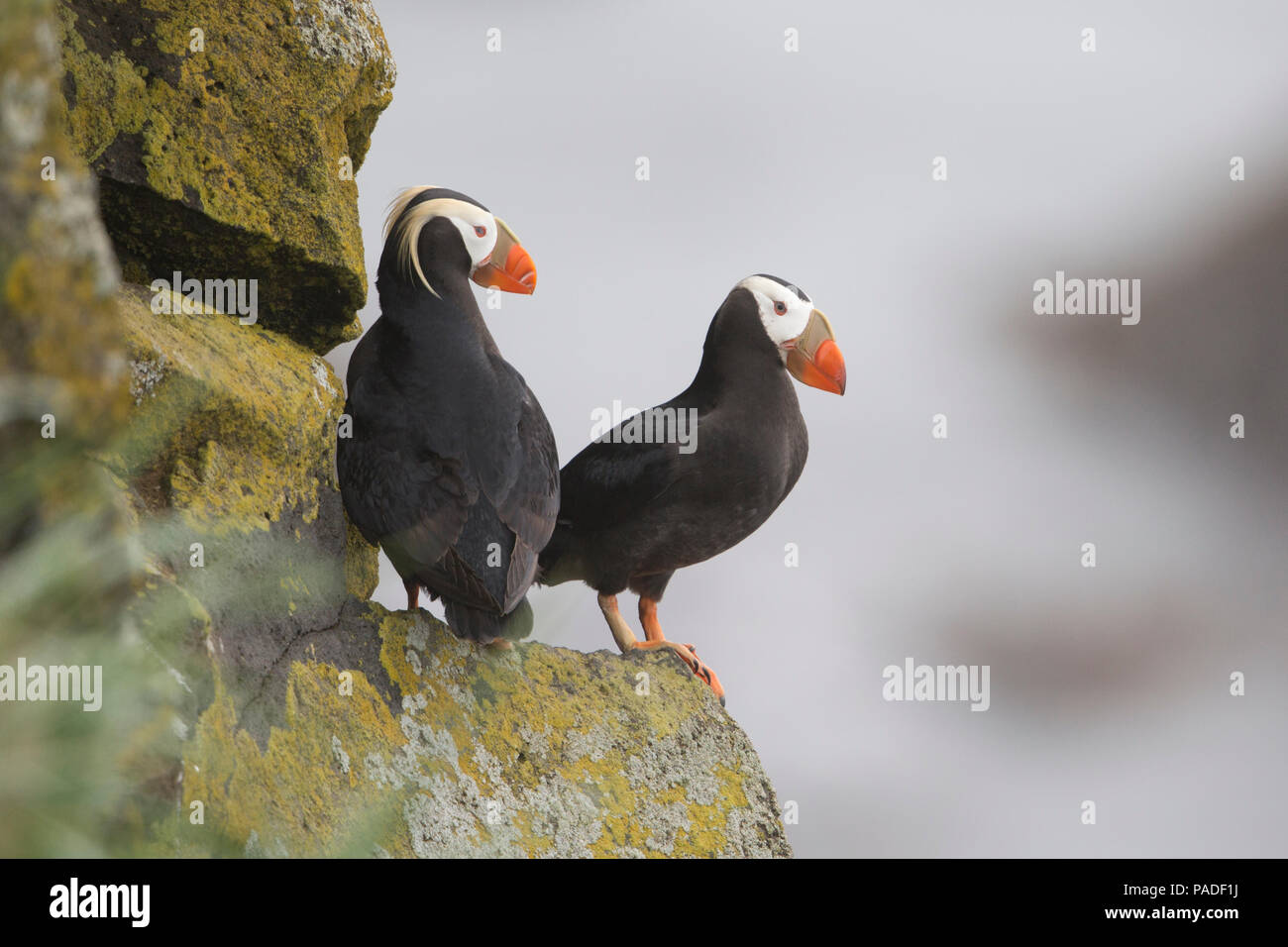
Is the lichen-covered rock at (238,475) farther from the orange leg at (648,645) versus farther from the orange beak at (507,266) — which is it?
the orange leg at (648,645)

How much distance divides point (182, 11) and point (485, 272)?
1.29 meters

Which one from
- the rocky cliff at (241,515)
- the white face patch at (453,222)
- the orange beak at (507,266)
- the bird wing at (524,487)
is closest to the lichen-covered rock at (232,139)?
the rocky cliff at (241,515)

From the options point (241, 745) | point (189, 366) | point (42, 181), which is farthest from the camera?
point (189, 366)

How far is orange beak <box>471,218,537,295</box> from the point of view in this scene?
4.28 m

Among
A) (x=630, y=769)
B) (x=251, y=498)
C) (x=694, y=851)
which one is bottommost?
(x=694, y=851)

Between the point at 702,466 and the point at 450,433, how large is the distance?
3.76 feet

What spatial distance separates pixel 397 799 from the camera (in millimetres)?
3492

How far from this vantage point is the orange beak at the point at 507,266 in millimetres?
4277

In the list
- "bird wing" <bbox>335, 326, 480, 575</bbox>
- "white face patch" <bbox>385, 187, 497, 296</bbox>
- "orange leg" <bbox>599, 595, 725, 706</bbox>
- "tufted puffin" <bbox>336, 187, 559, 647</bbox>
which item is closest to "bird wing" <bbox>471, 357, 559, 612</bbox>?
"tufted puffin" <bbox>336, 187, 559, 647</bbox>

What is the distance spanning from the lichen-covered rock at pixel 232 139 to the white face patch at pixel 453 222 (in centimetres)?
22

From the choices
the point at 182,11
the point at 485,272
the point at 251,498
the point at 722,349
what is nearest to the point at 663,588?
the point at 722,349

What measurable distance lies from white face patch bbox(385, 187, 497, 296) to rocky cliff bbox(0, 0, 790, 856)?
0.74 ft

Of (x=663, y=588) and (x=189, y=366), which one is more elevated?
(x=189, y=366)

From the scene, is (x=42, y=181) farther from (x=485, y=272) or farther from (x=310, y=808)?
(x=485, y=272)
